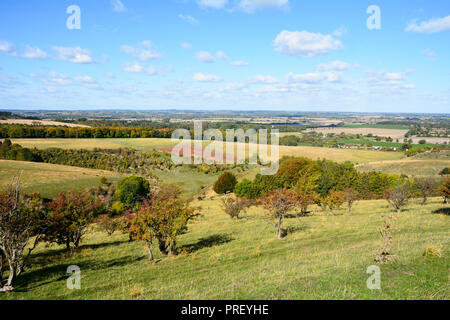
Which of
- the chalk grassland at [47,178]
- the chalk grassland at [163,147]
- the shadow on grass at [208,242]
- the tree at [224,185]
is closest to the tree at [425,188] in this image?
the shadow on grass at [208,242]

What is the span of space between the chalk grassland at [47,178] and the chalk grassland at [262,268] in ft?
143

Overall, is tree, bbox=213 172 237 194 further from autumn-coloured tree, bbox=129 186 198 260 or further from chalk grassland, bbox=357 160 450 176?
autumn-coloured tree, bbox=129 186 198 260

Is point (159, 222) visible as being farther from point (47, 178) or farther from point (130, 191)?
point (47, 178)

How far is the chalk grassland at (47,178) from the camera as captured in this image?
59.6 m

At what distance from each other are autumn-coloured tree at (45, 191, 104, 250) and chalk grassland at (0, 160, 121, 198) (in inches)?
1595

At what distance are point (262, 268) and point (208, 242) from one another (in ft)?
33.0

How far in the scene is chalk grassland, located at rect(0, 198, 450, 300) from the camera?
9898 millimetres

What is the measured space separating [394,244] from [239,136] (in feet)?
489

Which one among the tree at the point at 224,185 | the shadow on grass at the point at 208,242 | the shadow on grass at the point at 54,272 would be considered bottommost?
the tree at the point at 224,185

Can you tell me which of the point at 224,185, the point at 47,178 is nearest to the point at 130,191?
the point at 47,178

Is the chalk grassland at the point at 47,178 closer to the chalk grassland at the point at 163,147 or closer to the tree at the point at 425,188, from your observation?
the chalk grassland at the point at 163,147

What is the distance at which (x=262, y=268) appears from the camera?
14.0 meters
